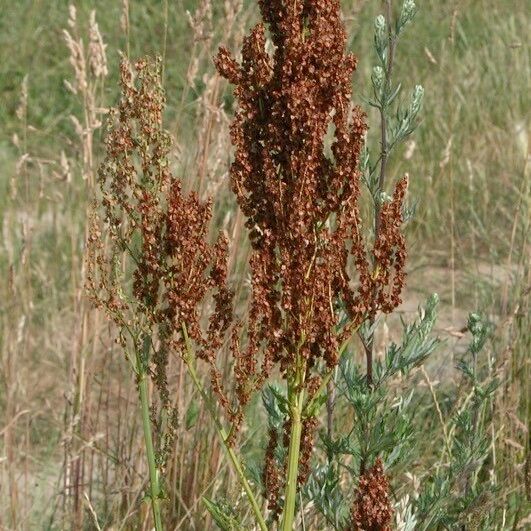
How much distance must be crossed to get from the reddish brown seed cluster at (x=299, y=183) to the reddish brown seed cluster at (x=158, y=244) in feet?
0.36

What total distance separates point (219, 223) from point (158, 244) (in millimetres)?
2641

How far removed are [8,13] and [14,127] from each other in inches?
36.4

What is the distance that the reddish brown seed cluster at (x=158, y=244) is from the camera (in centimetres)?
264

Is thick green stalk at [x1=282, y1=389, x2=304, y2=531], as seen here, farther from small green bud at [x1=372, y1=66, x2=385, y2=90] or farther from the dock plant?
small green bud at [x1=372, y1=66, x2=385, y2=90]

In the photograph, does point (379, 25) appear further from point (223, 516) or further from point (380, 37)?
point (223, 516)

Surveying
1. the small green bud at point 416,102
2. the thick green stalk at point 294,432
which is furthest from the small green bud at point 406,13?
the thick green stalk at point 294,432

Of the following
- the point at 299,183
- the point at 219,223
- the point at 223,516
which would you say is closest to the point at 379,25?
the point at 299,183

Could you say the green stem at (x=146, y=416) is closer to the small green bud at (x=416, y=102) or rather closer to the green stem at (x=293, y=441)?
the green stem at (x=293, y=441)

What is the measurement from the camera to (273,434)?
2.73 m

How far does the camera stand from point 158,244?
107 inches

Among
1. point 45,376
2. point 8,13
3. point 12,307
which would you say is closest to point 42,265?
point 45,376

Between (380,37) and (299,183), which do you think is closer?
(299,183)

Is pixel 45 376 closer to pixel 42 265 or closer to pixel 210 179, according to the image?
pixel 42 265

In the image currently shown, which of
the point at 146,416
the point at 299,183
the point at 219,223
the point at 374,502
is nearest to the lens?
the point at 299,183
